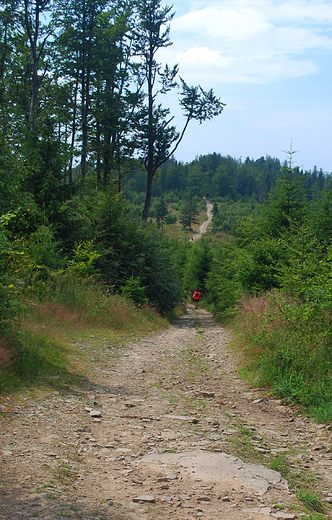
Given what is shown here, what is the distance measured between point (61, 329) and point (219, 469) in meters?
6.88

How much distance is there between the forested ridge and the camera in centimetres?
716

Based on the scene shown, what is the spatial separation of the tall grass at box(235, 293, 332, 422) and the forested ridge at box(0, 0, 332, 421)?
27mm

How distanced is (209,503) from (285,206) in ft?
62.4

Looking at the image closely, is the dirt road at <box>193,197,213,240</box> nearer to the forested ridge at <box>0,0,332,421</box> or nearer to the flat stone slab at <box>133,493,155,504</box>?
the forested ridge at <box>0,0,332,421</box>

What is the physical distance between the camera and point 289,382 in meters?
6.94

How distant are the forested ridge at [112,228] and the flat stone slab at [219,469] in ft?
6.77

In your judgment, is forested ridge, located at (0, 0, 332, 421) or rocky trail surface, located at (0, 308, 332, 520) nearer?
rocky trail surface, located at (0, 308, 332, 520)

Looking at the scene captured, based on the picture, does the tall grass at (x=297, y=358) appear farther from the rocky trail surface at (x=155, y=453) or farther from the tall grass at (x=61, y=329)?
the tall grass at (x=61, y=329)

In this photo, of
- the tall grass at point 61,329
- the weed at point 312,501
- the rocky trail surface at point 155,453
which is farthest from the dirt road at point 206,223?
the weed at point 312,501

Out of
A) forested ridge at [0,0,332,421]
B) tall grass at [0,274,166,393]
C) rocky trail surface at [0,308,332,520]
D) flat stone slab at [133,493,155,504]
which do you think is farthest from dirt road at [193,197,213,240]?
flat stone slab at [133,493,155,504]

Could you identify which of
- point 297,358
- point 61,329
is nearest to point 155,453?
point 297,358

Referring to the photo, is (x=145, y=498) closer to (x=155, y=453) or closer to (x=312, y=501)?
(x=155, y=453)

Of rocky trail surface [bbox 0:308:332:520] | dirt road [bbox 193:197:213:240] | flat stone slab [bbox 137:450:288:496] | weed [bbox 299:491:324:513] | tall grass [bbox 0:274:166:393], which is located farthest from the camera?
dirt road [bbox 193:197:213:240]

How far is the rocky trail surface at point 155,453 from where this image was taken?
127 inches
